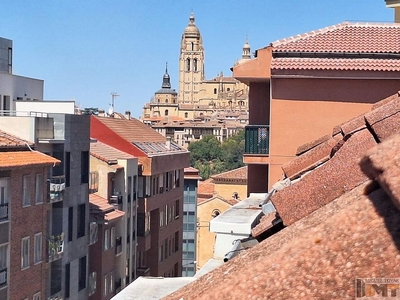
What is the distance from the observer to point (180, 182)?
Answer: 43.7 meters

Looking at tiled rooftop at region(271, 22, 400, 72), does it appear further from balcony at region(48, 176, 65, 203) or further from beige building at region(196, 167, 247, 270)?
beige building at region(196, 167, 247, 270)

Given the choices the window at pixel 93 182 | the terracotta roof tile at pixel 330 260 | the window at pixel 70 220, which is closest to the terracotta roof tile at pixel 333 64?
the terracotta roof tile at pixel 330 260

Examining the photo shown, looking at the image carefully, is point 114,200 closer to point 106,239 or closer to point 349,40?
point 106,239

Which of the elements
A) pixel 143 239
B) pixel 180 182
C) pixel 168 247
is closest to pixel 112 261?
pixel 143 239

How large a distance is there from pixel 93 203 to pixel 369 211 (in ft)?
86.7

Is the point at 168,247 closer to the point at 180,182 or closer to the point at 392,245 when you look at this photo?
the point at 180,182

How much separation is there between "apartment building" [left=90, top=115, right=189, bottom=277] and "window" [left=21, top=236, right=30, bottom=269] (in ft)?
43.7

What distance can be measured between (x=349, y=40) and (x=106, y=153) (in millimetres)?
18529

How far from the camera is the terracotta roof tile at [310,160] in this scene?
767cm

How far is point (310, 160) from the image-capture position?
8188 millimetres

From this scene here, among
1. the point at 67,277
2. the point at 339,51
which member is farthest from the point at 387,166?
the point at 67,277

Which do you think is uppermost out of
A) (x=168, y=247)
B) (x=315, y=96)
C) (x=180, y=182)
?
(x=315, y=96)

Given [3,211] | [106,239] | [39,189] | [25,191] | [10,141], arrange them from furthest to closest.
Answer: [106,239] → [39,189] → [25,191] → [10,141] → [3,211]

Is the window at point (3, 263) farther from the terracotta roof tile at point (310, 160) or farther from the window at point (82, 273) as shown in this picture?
the terracotta roof tile at point (310, 160)
